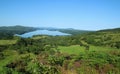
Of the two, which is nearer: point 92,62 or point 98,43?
point 92,62

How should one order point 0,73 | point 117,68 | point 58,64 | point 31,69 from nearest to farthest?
1. point 0,73
2. point 31,69
3. point 117,68
4. point 58,64

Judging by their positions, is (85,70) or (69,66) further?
(69,66)

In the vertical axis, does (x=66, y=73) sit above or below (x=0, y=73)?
below

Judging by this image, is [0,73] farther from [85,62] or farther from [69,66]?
[85,62]

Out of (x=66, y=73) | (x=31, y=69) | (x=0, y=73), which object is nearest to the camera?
(x=0, y=73)

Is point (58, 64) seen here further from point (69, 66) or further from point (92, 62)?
point (92, 62)

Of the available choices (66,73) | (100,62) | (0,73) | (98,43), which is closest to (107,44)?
(98,43)

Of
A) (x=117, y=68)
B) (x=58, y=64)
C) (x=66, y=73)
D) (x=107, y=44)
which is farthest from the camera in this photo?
(x=107, y=44)

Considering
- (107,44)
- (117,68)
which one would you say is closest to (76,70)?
(117,68)

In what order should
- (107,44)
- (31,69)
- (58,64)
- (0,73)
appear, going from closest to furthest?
(0,73) → (31,69) → (58,64) → (107,44)
